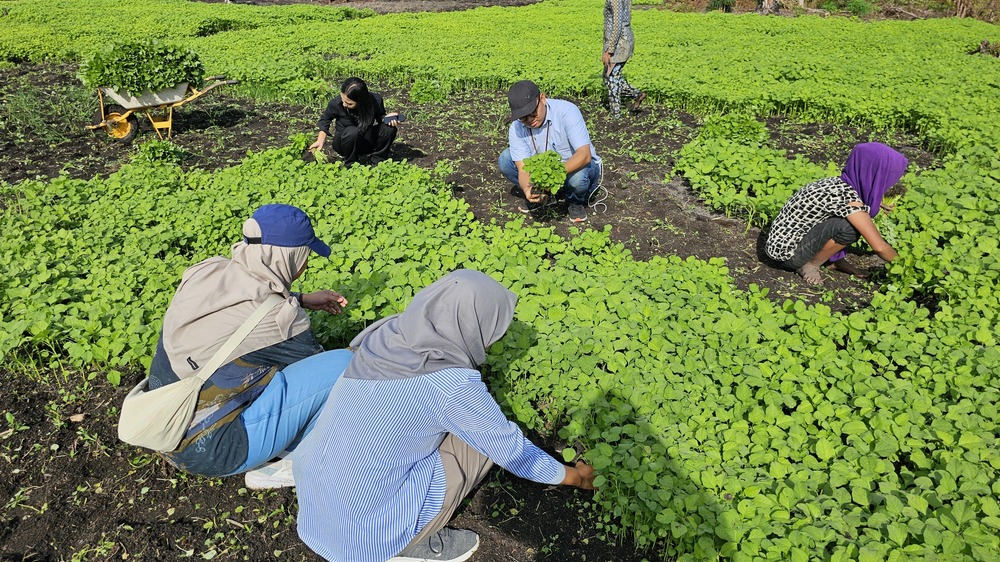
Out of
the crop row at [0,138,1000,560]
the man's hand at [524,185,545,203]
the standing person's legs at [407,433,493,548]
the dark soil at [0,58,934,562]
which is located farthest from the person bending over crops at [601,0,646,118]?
the standing person's legs at [407,433,493,548]

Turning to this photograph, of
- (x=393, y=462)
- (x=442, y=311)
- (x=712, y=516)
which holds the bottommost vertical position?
(x=712, y=516)

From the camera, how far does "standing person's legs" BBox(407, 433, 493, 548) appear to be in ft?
7.89

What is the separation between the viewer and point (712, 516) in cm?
241

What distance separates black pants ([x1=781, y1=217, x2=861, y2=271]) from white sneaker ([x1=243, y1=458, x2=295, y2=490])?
Answer: 12.6ft

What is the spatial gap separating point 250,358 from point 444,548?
1.19 metres

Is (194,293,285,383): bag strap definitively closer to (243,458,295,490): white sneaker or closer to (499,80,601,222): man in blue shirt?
(243,458,295,490): white sneaker

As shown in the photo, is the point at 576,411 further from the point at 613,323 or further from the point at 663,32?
the point at 663,32

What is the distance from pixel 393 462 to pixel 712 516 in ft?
4.31

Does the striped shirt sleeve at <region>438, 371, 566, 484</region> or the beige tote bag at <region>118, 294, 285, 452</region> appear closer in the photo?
the striped shirt sleeve at <region>438, 371, 566, 484</region>

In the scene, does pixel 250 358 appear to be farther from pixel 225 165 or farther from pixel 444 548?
pixel 225 165

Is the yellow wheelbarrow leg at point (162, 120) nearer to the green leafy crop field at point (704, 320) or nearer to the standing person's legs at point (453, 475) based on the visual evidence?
the green leafy crop field at point (704, 320)

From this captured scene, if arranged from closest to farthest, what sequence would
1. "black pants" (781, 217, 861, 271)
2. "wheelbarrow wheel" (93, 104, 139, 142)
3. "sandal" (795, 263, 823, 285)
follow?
"black pants" (781, 217, 861, 271)
"sandal" (795, 263, 823, 285)
"wheelbarrow wheel" (93, 104, 139, 142)

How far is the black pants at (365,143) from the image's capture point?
6.38 meters

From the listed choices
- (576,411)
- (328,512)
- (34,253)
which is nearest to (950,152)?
(576,411)
